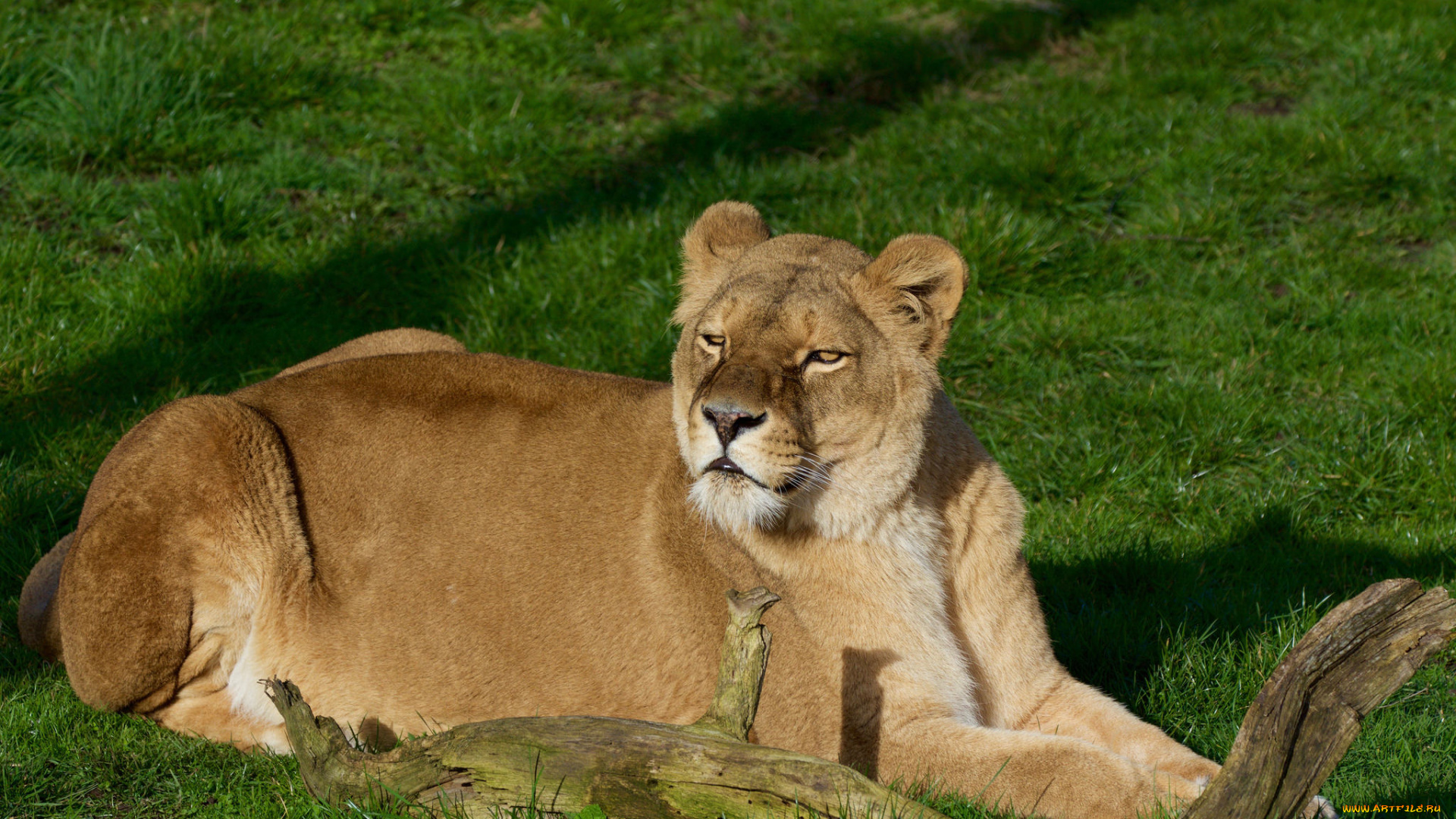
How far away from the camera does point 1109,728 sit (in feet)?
13.1

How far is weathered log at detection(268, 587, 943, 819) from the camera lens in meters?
3.00

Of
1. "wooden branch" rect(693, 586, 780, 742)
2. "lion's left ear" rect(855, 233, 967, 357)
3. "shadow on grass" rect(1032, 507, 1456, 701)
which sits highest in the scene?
"lion's left ear" rect(855, 233, 967, 357)

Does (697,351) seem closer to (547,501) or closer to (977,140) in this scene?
(547,501)

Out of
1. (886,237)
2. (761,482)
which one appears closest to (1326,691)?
(761,482)

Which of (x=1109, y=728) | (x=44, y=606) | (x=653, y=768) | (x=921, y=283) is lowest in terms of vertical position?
(x=44, y=606)

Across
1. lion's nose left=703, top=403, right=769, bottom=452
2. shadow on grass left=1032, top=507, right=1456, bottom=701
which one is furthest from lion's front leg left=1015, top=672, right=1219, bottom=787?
lion's nose left=703, top=403, right=769, bottom=452

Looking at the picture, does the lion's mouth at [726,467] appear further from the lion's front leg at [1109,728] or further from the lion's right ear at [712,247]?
the lion's front leg at [1109,728]

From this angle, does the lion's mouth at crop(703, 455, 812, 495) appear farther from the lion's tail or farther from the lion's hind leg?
the lion's tail

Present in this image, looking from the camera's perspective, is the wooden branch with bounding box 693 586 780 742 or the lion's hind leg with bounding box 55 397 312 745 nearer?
the wooden branch with bounding box 693 586 780 742

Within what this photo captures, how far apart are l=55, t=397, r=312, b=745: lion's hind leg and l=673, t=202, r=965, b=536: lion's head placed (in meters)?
1.49

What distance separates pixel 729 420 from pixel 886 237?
418 cm

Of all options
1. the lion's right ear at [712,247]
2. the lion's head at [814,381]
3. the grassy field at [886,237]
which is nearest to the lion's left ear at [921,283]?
the lion's head at [814,381]

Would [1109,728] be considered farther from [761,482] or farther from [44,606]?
[44,606]

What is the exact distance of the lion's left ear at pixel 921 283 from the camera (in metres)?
3.83
